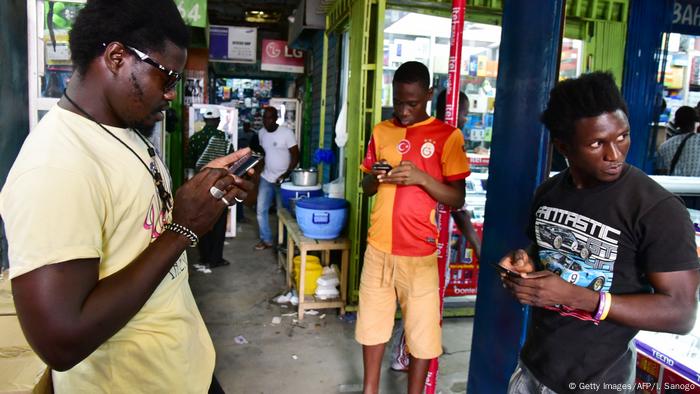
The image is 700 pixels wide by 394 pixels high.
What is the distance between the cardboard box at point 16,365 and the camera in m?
1.44

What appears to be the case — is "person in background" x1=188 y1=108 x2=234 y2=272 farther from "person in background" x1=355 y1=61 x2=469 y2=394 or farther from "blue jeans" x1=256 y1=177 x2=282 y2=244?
"person in background" x1=355 y1=61 x2=469 y2=394

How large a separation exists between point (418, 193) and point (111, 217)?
6.39 ft

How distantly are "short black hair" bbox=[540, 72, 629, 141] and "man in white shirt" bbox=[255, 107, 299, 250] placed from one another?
18.6ft

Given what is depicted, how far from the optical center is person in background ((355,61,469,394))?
277cm

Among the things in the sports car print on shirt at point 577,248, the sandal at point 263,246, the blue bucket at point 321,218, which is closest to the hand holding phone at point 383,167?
the sports car print on shirt at point 577,248

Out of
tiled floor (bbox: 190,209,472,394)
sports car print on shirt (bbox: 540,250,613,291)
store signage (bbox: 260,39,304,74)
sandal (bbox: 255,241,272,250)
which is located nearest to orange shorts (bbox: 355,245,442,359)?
tiled floor (bbox: 190,209,472,394)

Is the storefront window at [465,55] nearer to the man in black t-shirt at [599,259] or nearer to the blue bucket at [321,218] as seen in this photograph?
the blue bucket at [321,218]

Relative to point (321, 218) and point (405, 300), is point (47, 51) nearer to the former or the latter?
point (321, 218)

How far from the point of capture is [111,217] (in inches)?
43.6

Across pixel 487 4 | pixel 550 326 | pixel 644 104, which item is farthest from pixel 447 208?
pixel 644 104

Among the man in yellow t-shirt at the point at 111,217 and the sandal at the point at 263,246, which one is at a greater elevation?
the man in yellow t-shirt at the point at 111,217

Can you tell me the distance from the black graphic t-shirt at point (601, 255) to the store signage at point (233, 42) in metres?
8.77

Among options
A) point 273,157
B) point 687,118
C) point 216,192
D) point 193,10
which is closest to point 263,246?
point 273,157

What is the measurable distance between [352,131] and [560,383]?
12.0 feet
